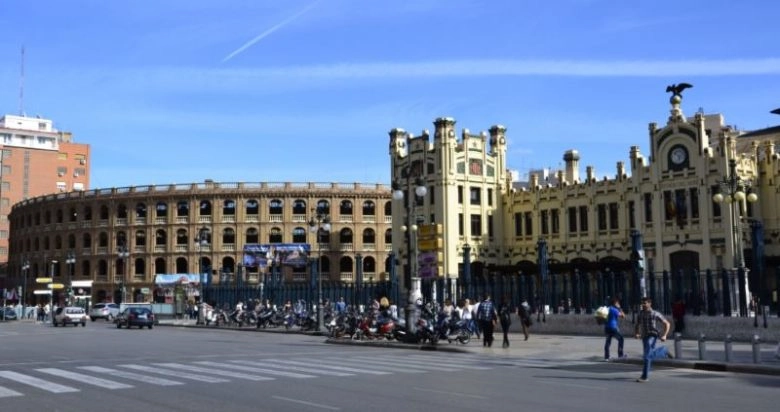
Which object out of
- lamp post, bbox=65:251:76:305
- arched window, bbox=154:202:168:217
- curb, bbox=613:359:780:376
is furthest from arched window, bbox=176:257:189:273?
curb, bbox=613:359:780:376

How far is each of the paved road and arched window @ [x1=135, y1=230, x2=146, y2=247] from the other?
217ft

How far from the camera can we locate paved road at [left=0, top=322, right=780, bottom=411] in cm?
1266

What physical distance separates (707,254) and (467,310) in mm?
25251

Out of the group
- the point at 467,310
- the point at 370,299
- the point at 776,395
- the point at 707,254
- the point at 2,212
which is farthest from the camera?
the point at 2,212

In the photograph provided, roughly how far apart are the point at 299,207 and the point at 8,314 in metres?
29.8

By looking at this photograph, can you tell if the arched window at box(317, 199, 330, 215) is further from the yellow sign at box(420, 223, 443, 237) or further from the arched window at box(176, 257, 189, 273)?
the yellow sign at box(420, 223, 443, 237)

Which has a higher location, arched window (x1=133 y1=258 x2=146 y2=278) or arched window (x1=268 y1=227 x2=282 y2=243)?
arched window (x1=268 y1=227 x2=282 y2=243)

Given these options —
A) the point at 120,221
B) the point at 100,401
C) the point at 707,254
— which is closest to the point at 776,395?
the point at 100,401

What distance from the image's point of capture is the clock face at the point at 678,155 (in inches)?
2060

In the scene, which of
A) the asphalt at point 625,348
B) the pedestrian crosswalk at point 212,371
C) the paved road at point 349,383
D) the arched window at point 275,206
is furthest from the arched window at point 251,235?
the pedestrian crosswalk at point 212,371

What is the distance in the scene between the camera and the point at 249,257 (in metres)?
84.4

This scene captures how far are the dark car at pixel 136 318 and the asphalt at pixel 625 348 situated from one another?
810 inches

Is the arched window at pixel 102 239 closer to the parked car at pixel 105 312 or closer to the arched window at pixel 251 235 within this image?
the arched window at pixel 251 235

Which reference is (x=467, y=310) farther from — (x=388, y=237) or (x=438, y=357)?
(x=388, y=237)
